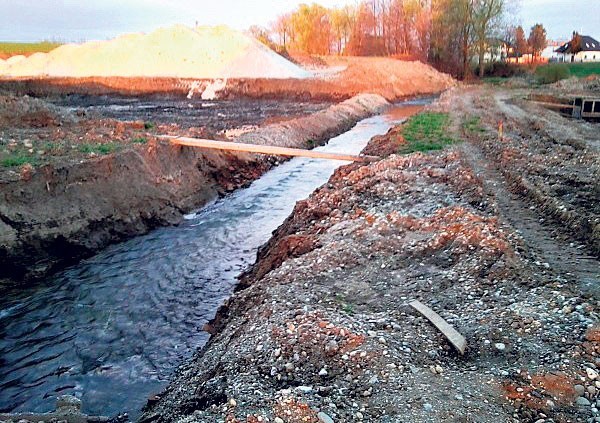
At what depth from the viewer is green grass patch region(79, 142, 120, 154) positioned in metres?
16.9

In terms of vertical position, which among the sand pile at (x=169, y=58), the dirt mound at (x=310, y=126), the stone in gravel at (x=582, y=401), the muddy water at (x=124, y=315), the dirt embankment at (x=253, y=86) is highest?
the sand pile at (x=169, y=58)

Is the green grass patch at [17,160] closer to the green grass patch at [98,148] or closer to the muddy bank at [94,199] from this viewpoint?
the muddy bank at [94,199]

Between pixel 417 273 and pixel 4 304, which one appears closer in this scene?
pixel 417 273

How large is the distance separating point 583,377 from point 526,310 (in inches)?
64.6

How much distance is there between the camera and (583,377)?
5.82m

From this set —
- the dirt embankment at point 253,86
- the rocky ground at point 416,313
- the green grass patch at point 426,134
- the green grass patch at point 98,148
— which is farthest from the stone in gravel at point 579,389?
the dirt embankment at point 253,86

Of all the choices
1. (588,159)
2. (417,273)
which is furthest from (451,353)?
(588,159)

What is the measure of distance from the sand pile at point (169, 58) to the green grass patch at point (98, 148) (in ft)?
139

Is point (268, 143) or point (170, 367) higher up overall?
point (268, 143)

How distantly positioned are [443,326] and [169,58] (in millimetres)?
60843

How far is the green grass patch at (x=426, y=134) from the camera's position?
19312 mm

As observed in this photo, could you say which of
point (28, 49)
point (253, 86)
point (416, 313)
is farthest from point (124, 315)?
point (28, 49)

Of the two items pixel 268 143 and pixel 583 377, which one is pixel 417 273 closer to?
pixel 583 377

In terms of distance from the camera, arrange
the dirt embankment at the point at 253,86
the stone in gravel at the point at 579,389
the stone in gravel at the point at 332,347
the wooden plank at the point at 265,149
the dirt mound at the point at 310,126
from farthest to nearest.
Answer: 1. the dirt embankment at the point at 253,86
2. the dirt mound at the point at 310,126
3. the wooden plank at the point at 265,149
4. the stone in gravel at the point at 332,347
5. the stone in gravel at the point at 579,389
